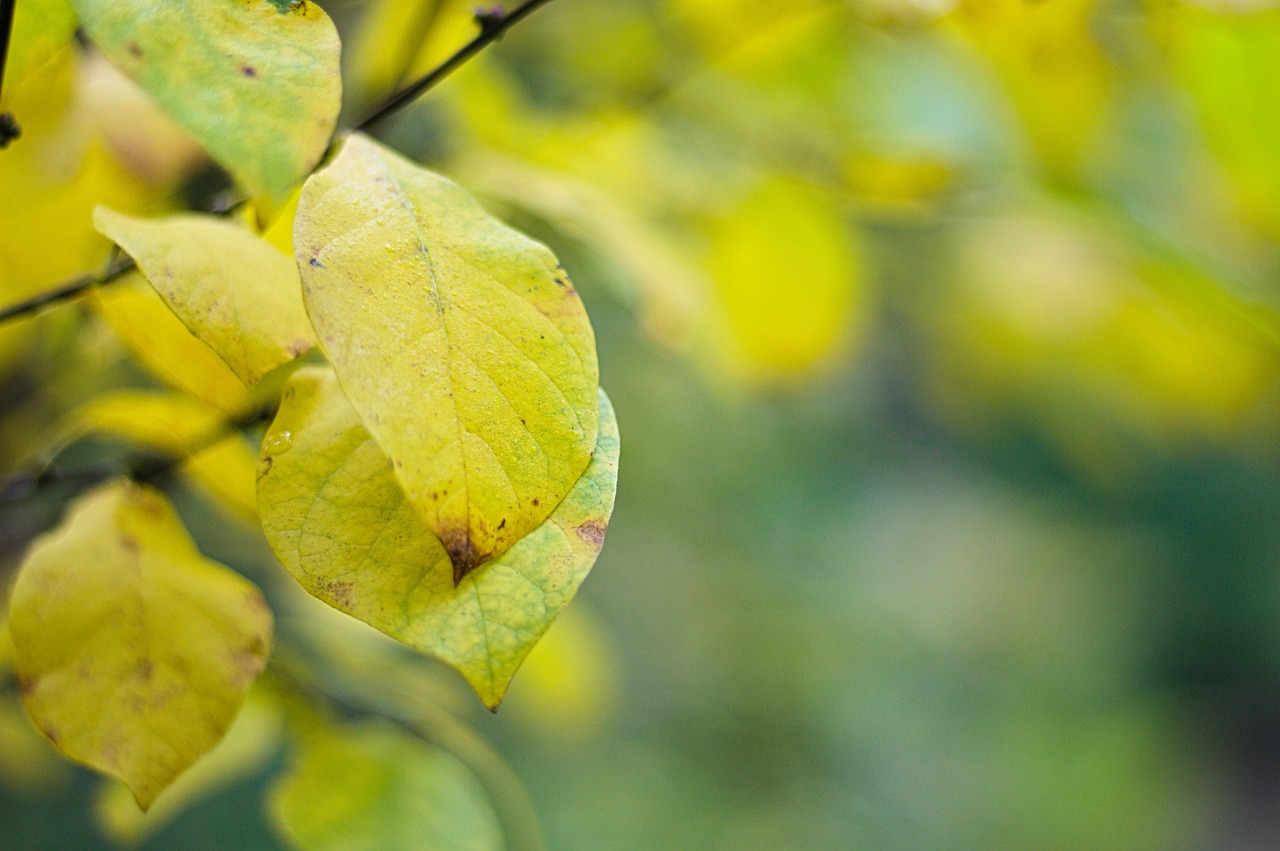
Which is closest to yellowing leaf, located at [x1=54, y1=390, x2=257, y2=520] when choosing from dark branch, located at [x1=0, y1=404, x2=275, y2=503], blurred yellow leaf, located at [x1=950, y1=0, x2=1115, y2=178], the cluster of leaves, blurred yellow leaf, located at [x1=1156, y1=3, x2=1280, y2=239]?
dark branch, located at [x1=0, y1=404, x2=275, y2=503]

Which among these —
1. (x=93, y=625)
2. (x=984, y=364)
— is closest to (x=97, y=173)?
(x=93, y=625)

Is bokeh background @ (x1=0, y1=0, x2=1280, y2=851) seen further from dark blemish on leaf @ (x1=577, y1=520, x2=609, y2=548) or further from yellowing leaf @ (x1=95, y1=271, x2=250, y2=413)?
dark blemish on leaf @ (x1=577, y1=520, x2=609, y2=548)

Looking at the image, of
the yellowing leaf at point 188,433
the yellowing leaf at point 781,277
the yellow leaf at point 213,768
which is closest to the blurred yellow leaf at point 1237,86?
the yellowing leaf at point 781,277

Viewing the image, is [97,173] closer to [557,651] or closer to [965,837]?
[557,651]

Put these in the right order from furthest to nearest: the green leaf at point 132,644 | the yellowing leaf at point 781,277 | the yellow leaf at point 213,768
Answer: the yellowing leaf at point 781,277
the yellow leaf at point 213,768
the green leaf at point 132,644

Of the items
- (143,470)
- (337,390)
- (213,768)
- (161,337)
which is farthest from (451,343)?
(213,768)

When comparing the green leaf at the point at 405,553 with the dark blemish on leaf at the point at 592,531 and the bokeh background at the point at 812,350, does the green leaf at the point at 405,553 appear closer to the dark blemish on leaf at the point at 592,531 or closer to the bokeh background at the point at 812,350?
the dark blemish on leaf at the point at 592,531
